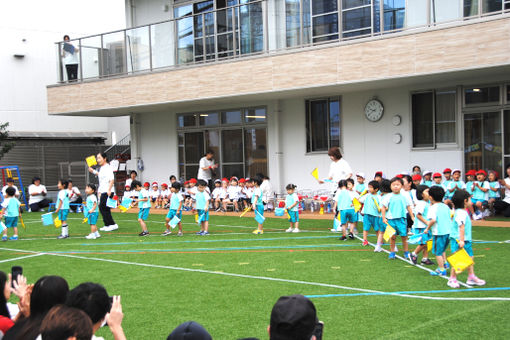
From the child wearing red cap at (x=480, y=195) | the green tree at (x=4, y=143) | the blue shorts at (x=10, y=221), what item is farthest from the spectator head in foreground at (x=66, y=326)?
the green tree at (x=4, y=143)

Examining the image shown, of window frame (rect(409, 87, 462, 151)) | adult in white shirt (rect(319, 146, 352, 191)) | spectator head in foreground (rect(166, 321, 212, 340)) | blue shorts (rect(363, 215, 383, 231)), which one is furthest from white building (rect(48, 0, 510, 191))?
spectator head in foreground (rect(166, 321, 212, 340))

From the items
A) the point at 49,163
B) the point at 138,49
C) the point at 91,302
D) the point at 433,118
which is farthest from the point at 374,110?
the point at 49,163

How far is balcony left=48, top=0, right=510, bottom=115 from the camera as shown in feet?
46.3

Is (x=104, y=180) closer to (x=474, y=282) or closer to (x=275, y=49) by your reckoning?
(x=275, y=49)

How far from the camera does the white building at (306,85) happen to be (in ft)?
48.3

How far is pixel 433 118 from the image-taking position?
54.3 feet

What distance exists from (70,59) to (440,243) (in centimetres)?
1798

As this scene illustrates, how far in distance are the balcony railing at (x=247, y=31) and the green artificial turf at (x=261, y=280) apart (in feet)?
19.5

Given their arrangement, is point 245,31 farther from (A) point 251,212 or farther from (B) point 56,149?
(B) point 56,149

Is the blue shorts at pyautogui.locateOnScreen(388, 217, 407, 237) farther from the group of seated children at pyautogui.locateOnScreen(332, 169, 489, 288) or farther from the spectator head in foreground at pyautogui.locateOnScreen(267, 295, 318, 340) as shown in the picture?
the spectator head in foreground at pyautogui.locateOnScreen(267, 295, 318, 340)

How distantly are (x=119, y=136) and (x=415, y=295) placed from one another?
87.3 ft

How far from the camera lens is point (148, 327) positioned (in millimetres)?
6289

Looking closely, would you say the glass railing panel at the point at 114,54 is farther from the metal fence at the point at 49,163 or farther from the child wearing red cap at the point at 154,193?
the metal fence at the point at 49,163

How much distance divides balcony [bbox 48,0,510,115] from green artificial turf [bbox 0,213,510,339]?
4765 mm
